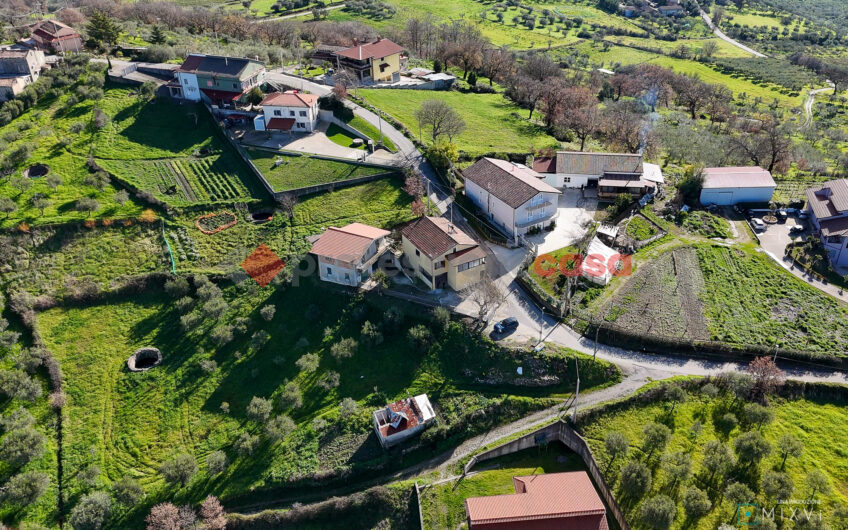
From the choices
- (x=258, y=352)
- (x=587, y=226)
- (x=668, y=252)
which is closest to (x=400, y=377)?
(x=258, y=352)

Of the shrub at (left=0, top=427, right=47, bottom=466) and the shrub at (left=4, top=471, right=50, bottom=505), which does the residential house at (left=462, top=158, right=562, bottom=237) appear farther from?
the shrub at (left=4, top=471, right=50, bottom=505)

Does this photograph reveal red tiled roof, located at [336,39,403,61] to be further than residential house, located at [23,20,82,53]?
Yes

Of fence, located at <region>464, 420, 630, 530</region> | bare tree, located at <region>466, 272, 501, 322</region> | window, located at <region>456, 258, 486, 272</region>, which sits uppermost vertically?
window, located at <region>456, 258, 486, 272</region>

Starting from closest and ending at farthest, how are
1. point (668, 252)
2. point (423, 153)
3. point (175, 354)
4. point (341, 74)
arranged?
1. point (175, 354)
2. point (668, 252)
3. point (423, 153)
4. point (341, 74)

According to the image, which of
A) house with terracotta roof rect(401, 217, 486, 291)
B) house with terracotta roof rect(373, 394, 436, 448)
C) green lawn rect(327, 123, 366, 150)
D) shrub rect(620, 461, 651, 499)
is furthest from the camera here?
green lawn rect(327, 123, 366, 150)

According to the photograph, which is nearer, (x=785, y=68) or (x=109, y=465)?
(x=109, y=465)

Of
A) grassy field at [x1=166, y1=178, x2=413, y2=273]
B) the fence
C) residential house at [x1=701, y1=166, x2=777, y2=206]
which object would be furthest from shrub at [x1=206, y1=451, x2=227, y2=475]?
residential house at [x1=701, y1=166, x2=777, y2=206]

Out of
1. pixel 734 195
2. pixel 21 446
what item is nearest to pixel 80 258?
pixel 21 446

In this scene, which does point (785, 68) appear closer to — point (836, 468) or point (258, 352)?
point (836, 468)
